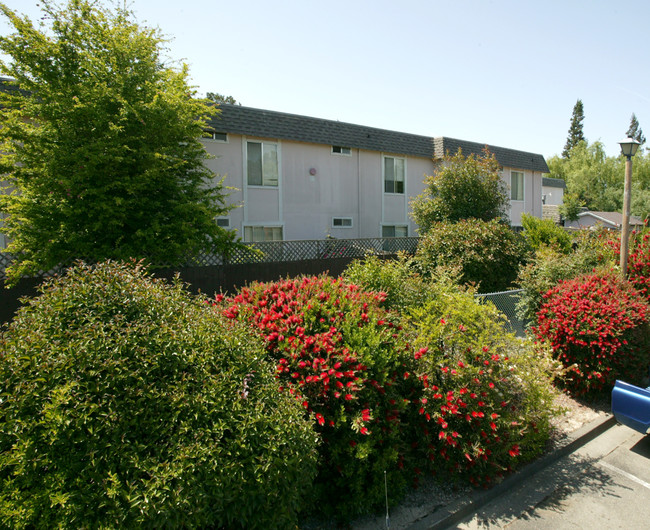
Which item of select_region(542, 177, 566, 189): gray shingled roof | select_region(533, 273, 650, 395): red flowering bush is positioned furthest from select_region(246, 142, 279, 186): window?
select_region(542, 177, 566, 189): gray shingled roof

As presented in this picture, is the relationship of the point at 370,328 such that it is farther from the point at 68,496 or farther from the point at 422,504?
the point at 68,496

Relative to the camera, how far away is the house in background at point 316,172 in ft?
45.7

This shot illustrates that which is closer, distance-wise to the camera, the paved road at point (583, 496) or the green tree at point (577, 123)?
the paved road at point (583, 496)

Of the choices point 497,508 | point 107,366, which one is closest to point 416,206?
point 497,508

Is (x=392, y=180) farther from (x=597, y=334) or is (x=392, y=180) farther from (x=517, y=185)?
(x=597, y=334)

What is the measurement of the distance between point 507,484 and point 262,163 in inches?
487

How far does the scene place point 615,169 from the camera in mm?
45625

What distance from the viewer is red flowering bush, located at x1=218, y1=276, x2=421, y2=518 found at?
3.32m

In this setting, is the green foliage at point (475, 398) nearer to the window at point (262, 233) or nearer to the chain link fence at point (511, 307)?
the chain link fence at point (511, 307)

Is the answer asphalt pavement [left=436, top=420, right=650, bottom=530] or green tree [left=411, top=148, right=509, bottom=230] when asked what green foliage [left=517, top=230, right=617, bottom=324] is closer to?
asphalt pavement [left=436, top=420, right=650, bottom=530]

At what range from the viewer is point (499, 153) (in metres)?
20.5

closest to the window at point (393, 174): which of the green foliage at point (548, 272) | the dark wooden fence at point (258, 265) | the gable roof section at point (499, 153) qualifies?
the gable roof section at point (499, 153)

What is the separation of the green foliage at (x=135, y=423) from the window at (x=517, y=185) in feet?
71.1

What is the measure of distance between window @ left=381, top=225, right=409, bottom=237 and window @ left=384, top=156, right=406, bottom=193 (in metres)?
1.48
